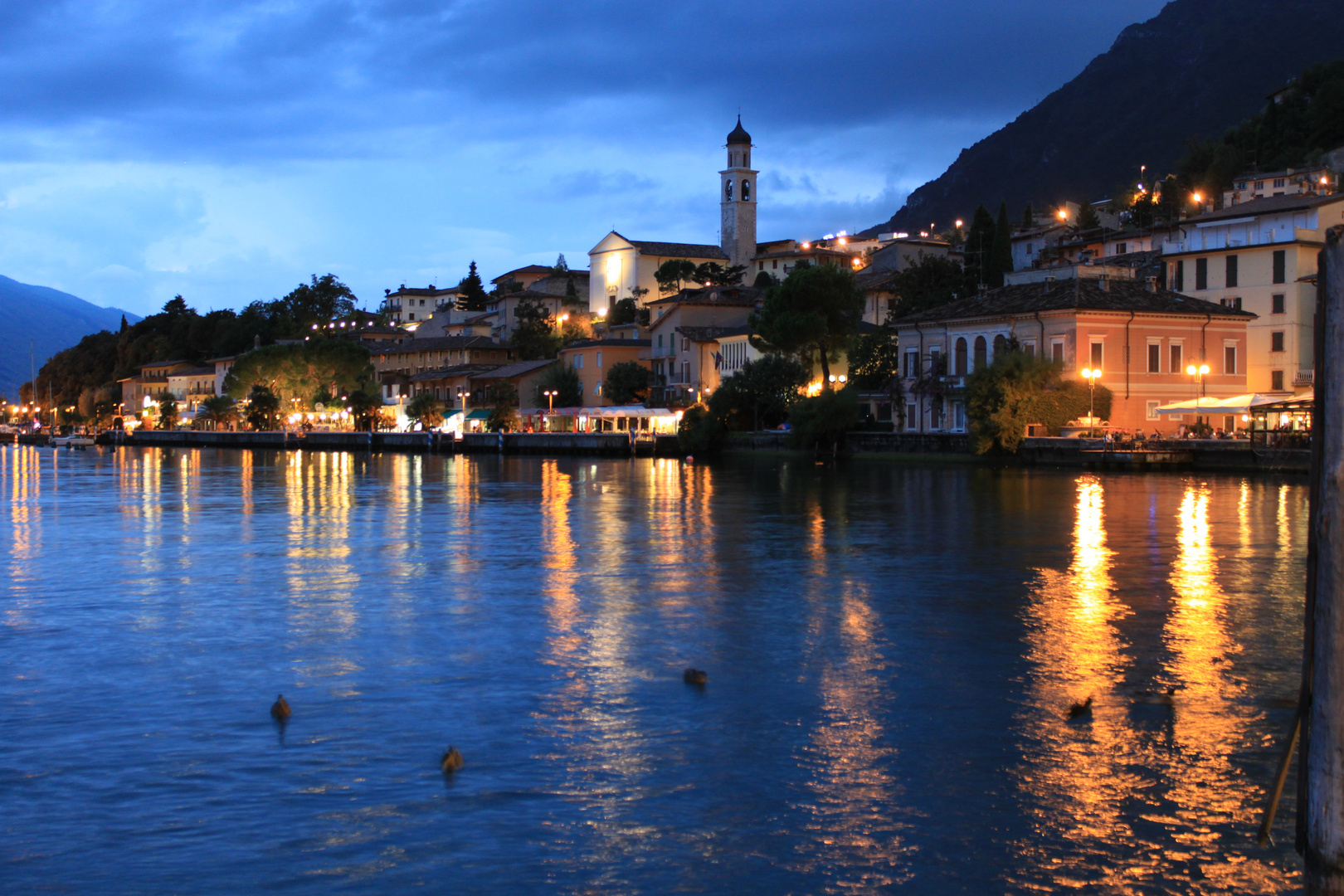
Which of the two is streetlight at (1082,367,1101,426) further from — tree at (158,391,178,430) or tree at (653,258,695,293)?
tree at (158,391,178,430)

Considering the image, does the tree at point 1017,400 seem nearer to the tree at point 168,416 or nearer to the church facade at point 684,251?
the church facade at point 684,251

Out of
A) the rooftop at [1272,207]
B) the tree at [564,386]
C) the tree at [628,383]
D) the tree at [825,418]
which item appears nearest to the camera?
the tree at [825,418]

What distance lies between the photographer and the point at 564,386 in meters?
91.2

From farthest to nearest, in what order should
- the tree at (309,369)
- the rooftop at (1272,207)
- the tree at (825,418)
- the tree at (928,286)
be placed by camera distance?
the tree at (309,369)
the tree at (928,286)
the rooftop at (1272,207)
the tree at (825,418)

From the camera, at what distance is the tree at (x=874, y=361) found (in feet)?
230

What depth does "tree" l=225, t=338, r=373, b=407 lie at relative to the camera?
106312mm

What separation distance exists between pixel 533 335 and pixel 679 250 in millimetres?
19028

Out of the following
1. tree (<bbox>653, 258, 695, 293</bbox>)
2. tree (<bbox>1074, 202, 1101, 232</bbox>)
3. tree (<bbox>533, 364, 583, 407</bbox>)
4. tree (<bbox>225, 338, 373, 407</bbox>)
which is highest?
tree (<bbox>1074, 202, 1101, 232</bbox>)

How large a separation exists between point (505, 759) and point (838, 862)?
3.07 meters

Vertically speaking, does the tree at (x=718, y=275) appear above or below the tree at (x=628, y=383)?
above

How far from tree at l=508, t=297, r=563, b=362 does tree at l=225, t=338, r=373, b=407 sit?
13565 millimetres

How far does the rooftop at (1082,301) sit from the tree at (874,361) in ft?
27.0

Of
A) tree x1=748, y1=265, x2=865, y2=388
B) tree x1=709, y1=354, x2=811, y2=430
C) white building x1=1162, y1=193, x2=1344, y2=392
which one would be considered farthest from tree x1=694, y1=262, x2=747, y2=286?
white building x1=1162, y1=193, x2=1344, y2=392

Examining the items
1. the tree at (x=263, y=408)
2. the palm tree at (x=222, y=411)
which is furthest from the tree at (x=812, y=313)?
the palm tree at (x=222, y=411)
